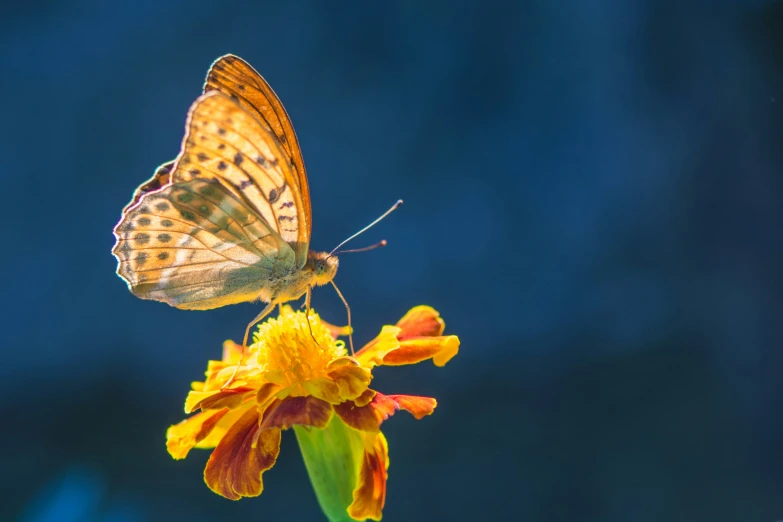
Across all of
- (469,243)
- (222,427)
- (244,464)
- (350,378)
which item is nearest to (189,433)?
(222,427)

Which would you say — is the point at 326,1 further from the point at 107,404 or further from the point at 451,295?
the point at 107,404

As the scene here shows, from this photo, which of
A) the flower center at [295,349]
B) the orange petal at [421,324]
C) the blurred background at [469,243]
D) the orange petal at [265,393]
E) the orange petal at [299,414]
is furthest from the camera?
the blurred background at [469,243]

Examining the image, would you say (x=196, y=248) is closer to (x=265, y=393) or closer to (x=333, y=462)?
(x=265, y=393)

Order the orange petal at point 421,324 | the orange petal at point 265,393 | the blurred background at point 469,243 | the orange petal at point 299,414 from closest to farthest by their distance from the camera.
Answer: the orange petal at point 299,414
the orange petal at point 265,393
the orange petal at point 421,324
the blurred background at point 469,243

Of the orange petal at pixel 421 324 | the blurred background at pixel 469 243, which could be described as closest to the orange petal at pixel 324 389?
the orange petal at pixel 421 324

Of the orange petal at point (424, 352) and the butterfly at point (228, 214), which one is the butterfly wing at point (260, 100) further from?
the orange petal at point (424, 352)

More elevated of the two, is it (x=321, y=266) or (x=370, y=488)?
(x=321, y=266)
